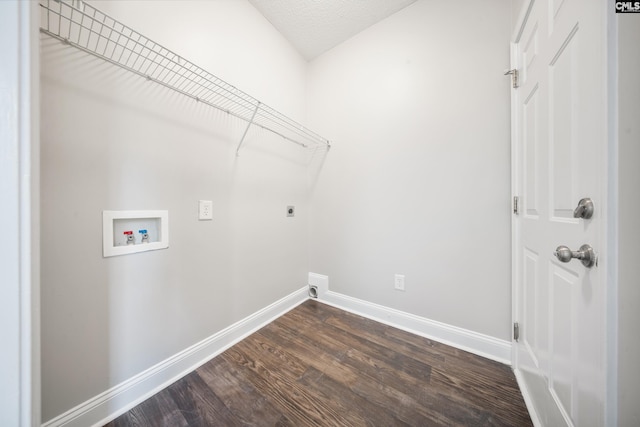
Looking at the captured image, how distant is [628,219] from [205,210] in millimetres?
1627

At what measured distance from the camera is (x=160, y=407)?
96cm

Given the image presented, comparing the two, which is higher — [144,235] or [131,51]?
[131,51]

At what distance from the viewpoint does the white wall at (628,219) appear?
0.44 meters

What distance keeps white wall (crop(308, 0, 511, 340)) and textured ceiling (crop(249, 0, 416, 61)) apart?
8cm

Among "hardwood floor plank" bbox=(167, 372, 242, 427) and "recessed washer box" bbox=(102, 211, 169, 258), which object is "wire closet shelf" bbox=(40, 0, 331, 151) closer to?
"recessed washer box" bbox=(102, 211, 169, 258)

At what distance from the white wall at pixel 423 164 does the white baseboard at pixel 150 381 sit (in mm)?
917

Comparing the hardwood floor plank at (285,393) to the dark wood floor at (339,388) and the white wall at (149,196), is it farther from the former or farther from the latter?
the white wall at (149,196)

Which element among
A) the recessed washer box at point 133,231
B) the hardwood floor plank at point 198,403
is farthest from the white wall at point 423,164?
the recessed washer box at point 133,231

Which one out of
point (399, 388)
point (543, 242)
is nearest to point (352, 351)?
point (399, 388)
